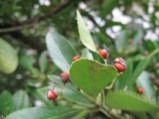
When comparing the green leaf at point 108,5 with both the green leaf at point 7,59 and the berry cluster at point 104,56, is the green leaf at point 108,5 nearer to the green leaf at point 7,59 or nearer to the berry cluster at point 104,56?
the green leaf at point 7,59

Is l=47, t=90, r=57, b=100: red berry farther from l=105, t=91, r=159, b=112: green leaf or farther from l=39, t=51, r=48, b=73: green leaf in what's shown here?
l=39, t=51, r=48, b=73: green leaf

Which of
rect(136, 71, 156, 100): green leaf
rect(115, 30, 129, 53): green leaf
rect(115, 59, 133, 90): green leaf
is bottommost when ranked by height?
rect(136, 71, 156, 100): green leaf

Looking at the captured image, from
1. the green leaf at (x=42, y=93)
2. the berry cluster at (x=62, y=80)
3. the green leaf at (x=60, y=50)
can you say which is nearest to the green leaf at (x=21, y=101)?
the green leaf at (x=42, y=93)

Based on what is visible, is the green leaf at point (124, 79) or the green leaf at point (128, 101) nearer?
the green leaf at point (128, 101)

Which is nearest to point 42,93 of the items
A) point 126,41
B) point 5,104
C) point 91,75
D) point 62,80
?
point 5,104

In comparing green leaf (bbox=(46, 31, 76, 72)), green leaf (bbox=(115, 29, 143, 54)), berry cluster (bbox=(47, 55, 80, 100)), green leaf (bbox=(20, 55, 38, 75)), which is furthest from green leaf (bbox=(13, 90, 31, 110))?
green leaf (bbox=(115, 29, 143, 54))

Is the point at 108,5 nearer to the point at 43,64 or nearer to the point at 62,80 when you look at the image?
the point at 43,64

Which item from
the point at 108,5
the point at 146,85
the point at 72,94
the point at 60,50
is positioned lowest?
the point at 146,85
